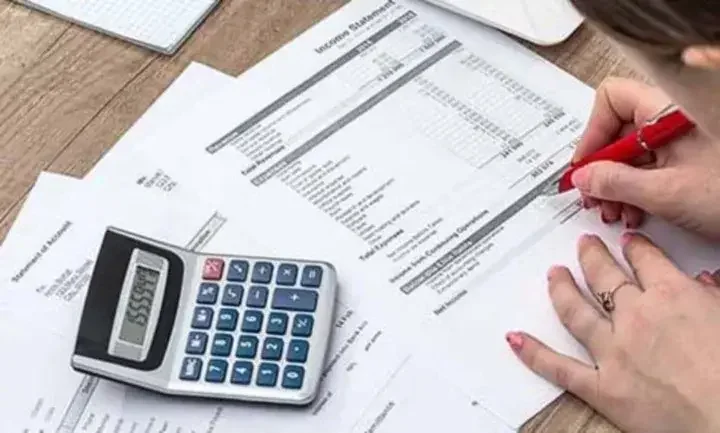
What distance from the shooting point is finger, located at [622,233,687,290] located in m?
0.81

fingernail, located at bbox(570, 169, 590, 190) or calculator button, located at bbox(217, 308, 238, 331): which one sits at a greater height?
calculator button, located at bbox(217, 308, 238, 331)

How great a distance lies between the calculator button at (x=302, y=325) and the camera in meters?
0.80

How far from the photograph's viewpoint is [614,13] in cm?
59

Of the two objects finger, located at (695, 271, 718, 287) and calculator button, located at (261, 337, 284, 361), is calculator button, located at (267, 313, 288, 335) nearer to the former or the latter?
calculator button, located at (261, 337, 284, 361)

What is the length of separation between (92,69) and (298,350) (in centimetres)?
30

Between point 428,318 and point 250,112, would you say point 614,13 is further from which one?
point 250,112

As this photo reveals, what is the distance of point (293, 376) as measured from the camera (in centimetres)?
78

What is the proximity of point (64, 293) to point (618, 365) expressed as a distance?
0.35 m

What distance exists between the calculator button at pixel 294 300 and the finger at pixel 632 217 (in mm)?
211

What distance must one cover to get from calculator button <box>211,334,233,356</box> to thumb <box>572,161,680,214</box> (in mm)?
254

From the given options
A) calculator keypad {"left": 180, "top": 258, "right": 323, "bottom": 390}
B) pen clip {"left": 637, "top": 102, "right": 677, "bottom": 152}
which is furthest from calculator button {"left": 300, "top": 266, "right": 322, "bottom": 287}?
pen clip {"left": 637, "top": 102, "right": 677, "bottom": 152}

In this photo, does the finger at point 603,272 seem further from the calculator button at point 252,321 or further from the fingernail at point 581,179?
the calculator button at point 252,321

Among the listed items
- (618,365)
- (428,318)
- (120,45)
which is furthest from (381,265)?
(120,45)

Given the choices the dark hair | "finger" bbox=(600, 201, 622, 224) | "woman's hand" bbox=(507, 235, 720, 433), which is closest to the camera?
the dark hair
